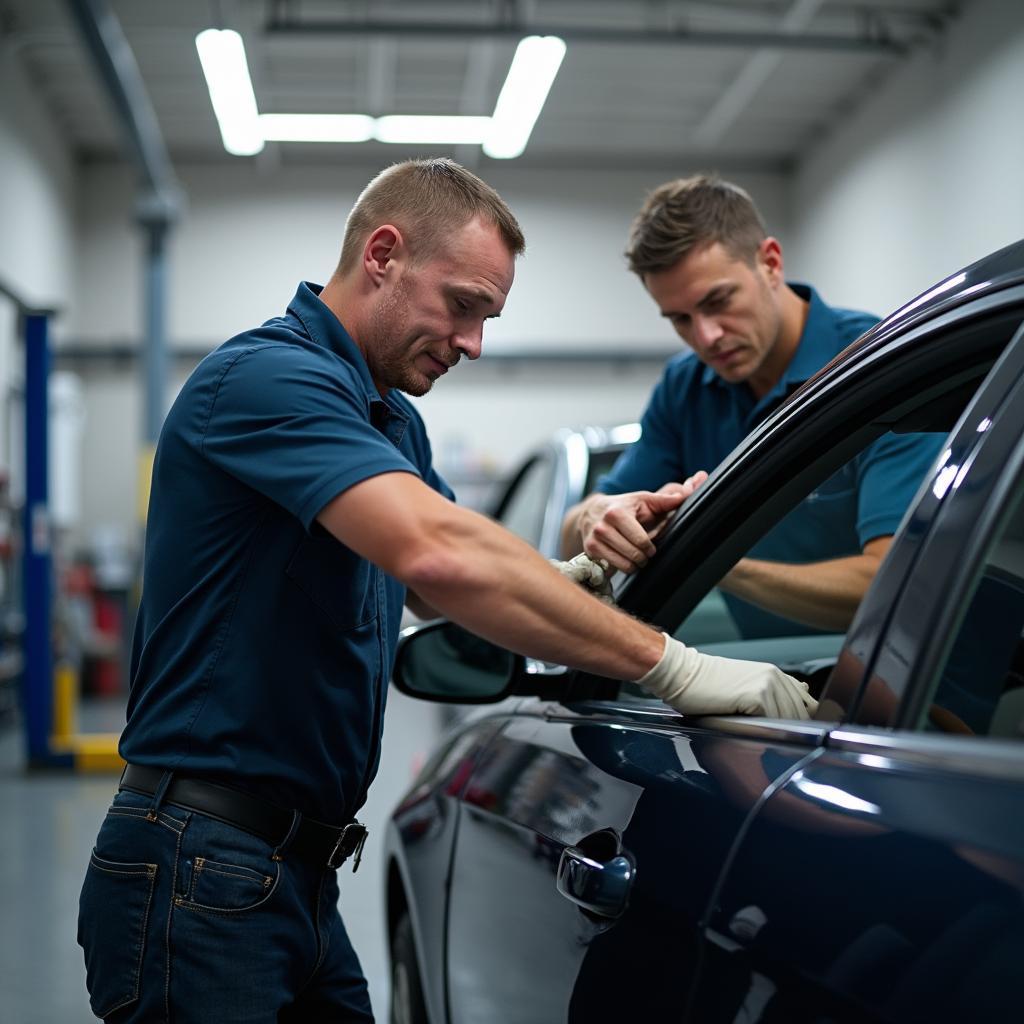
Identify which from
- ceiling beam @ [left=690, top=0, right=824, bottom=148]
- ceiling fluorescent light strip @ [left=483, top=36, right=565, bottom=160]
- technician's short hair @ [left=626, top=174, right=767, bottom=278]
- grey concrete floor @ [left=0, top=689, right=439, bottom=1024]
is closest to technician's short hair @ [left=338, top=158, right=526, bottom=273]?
technician's short hair @ [left=626, top=174, right=767, bottom=278]

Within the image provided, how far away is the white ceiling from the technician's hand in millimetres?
7852

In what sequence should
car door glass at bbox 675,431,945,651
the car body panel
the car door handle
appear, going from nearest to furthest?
the car body panel
the car door handle
car door glass at bbox 675,431,945,651

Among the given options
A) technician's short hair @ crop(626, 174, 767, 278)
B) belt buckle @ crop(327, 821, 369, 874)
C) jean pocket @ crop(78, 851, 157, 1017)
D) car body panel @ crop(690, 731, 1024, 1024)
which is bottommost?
jean pocket @ crop(78, 851, 157, 1017)

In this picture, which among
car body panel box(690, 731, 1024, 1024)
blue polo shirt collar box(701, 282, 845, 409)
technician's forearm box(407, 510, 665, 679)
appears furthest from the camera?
blue polo shirt collar box(701, 282, 845, 409)

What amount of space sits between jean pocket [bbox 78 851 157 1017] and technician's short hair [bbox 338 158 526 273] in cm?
87

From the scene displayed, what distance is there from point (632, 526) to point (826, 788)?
0.76m

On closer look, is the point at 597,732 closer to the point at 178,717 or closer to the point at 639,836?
the point at 639,836

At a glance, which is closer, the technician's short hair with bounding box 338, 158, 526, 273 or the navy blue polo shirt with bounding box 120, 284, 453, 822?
the navy blue polo shirt with bounding box 120, 284, 453, 822

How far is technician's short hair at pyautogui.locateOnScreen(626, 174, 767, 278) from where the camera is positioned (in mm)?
2611

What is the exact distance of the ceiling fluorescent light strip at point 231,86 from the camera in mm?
7930

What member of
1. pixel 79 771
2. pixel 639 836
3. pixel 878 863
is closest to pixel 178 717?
pixel 639 836

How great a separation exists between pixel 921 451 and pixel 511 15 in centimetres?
836

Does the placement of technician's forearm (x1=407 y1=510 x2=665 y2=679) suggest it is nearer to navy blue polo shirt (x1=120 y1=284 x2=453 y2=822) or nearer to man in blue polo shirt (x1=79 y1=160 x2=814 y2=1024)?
man in blue polo shirt (x1=79 y1=160 x2=814 y2=1024)

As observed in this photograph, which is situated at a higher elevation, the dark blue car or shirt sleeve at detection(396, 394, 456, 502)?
shirt sleeve at detection(396, 394, 456, 502)
